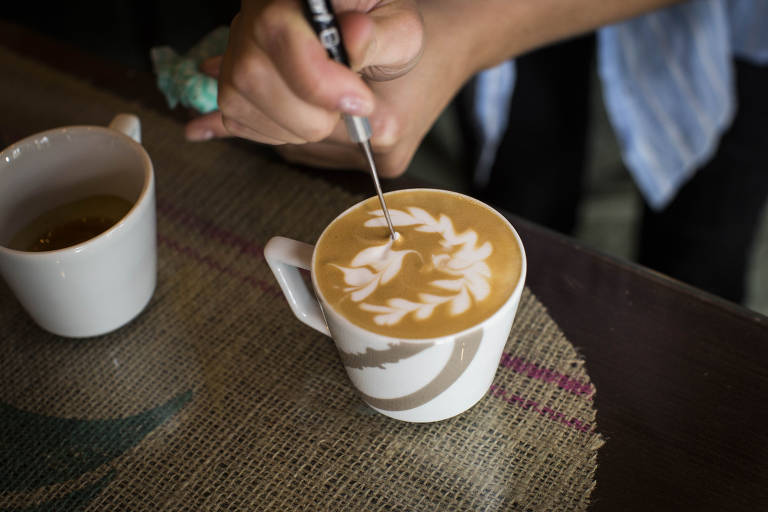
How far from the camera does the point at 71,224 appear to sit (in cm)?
71

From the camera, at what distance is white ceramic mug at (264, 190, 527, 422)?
20.6 inches

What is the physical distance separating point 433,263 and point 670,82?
0.78 m

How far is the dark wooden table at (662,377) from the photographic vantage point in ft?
1.90

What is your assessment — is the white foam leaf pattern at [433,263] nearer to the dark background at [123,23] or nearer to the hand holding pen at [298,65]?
the hand holding pen at [298,65]

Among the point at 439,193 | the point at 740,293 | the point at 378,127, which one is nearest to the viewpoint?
the point at 439,193

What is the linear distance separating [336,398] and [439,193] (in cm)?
22

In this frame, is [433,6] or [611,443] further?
[433,6]

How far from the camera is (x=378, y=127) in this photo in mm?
819

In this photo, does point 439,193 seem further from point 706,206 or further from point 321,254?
point 706,206

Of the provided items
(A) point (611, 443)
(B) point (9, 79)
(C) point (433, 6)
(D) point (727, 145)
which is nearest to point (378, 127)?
(C) point (433, 6)

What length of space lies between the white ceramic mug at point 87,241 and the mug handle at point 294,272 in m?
0.14

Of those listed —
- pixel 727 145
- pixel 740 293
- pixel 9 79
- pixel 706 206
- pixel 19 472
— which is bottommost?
pixel 740 293

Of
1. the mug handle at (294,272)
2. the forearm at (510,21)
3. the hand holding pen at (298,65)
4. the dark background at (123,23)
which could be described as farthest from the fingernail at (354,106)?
the dark background at (123,23)

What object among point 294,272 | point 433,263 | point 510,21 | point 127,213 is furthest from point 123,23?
point 433,263
